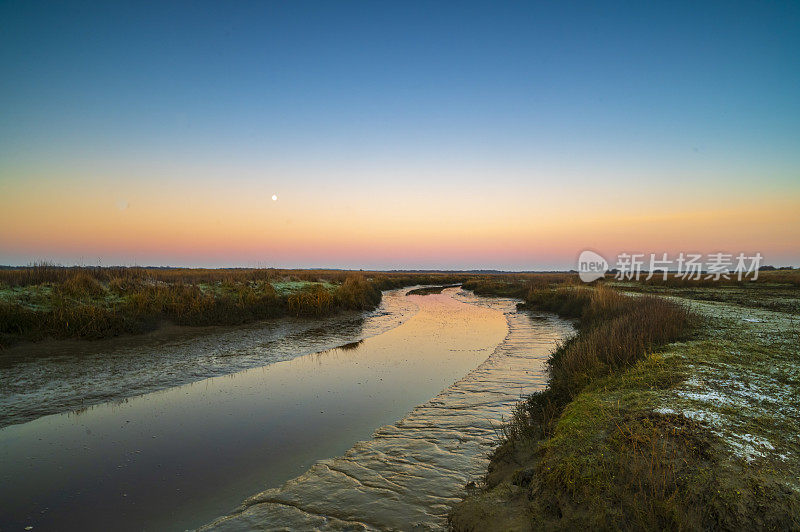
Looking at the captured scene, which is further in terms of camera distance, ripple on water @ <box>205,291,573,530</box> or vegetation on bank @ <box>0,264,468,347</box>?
vegetation on bank @ <box>0,264,468,347</box>

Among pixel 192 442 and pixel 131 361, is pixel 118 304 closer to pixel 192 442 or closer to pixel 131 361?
pixel 131 361

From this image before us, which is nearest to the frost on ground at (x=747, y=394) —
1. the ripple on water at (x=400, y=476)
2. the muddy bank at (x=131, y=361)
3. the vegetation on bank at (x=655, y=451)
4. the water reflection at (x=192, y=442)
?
the vegetation on bank at (x=655, y=451)

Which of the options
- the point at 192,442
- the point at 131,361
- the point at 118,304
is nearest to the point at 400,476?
the point at 192,442

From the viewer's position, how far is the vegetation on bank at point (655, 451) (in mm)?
3453

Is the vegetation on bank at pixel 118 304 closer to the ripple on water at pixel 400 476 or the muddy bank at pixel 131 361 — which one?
the muddy bank at pixel 131 361

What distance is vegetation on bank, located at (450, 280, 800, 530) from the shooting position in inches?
136

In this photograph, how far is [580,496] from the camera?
12.4 ft

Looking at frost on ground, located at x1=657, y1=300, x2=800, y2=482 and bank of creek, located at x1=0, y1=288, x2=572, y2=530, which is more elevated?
frost on ground, located at x1=657, y1=300, x2=800, y2=482

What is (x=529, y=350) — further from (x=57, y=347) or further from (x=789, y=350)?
(x=57, y=347)

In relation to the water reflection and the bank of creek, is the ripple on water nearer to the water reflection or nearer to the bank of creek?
the bank of creek

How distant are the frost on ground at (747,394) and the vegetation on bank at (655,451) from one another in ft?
0.06

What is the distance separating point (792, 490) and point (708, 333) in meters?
8.51

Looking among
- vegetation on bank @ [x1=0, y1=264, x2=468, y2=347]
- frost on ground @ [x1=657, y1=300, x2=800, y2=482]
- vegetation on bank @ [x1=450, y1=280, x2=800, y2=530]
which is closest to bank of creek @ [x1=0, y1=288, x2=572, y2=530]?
vegetation on bank @ [x1=450, y1=280, x2=800, y2=530]

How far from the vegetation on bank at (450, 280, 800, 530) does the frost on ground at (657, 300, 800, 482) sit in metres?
0.02
